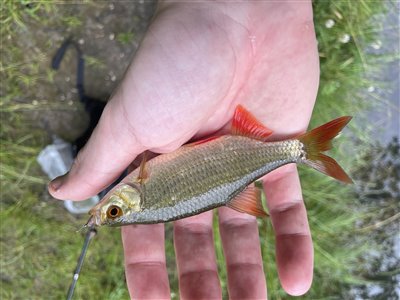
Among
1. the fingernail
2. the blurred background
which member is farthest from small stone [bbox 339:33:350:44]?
the fingernail

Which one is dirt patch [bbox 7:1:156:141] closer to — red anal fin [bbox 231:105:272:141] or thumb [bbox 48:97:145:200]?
thumb [bbox 48:97:145:200]

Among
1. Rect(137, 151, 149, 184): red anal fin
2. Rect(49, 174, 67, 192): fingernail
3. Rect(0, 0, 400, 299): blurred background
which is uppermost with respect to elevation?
Rect(137, 151, 149, 184): red anal fin

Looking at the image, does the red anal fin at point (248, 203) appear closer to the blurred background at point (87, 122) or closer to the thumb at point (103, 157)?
the thumb at point (103, 157)

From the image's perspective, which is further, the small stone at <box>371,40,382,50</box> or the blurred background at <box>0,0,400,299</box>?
the small stone at <box>371,40,382,50</box>

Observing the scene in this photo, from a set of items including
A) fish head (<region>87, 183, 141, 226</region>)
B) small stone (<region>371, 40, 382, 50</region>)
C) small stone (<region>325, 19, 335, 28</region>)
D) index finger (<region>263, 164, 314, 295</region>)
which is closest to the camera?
fish head (<region>87, 183, 141, 226</region>)

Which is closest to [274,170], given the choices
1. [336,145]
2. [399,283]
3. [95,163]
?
[95,163]

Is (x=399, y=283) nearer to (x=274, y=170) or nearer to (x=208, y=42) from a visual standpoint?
(x=274, y=170)
